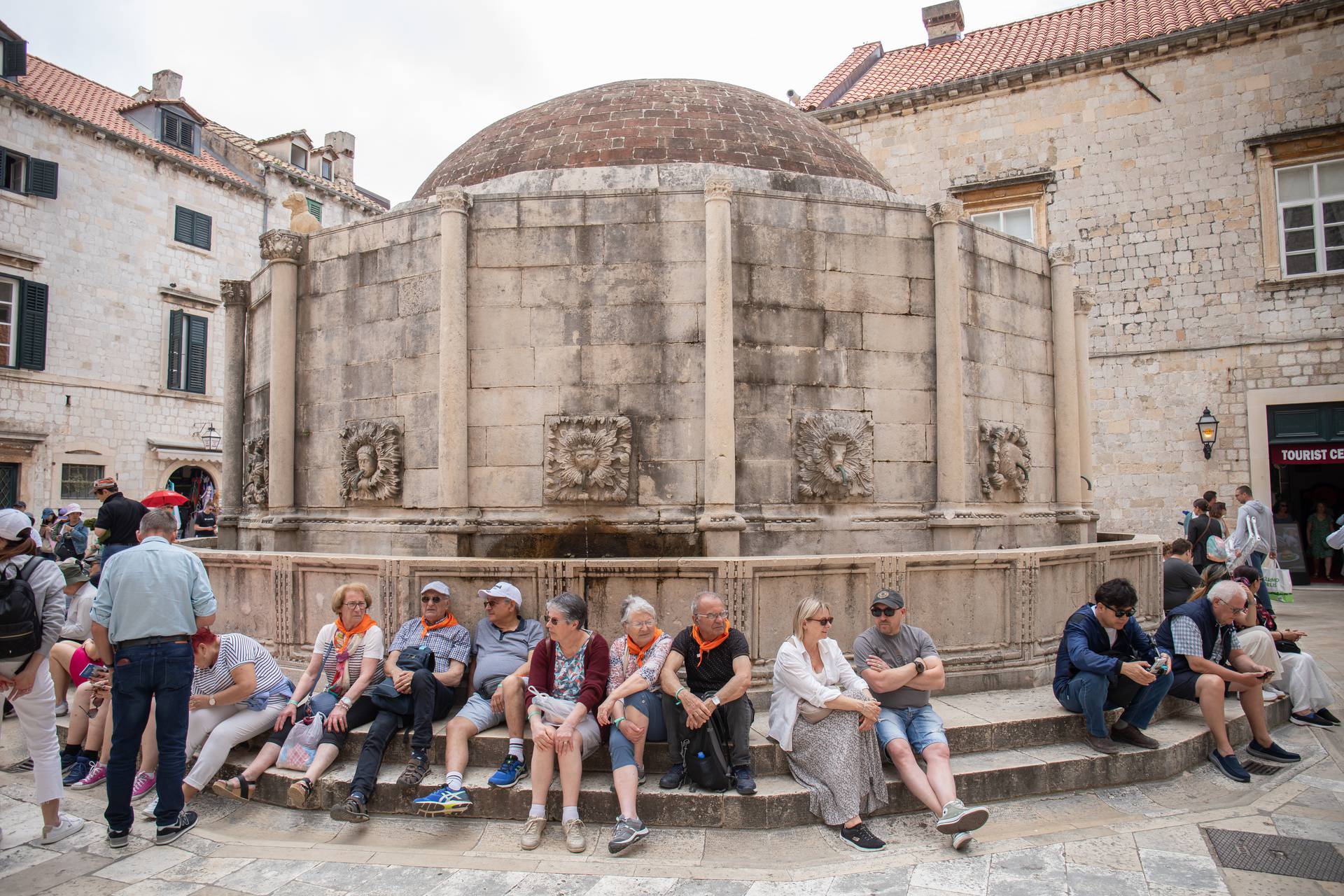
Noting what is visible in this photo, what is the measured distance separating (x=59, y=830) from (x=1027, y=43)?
26230 millimetres

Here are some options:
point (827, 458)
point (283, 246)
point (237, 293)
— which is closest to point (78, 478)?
point (237, 293)

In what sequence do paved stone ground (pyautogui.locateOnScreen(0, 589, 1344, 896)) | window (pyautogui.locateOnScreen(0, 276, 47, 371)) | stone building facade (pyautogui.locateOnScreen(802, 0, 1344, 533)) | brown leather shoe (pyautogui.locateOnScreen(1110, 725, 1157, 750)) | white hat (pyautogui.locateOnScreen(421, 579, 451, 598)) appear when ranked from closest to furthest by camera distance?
paved stone ground (pyautogui.locateOnScreen(0, 589, 1344, 896))
brown leather shoe (pyautogui.locateOnScreen(1110, 725, 1157, 750))
white hat (pyautogui.locateOnScreen(421, 579, 451, 598))
stone building facade (pyautogui.locateOnScreen(802, 0, 1344, 533))
window (pyautogui.locateOnScreen(0, 276, 47, 371))

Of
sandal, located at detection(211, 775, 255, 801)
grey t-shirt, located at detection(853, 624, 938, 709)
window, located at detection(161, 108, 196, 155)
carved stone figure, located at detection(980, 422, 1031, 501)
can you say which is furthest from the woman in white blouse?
window, located at detection(161, 108, 196, 155)

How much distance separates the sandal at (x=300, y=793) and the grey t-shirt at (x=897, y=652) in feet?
12.5

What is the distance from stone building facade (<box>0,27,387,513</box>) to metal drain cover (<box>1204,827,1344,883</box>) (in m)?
27.2

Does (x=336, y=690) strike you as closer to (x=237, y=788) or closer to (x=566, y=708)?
(x=237, y=788)

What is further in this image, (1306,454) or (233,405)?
(1306,454)

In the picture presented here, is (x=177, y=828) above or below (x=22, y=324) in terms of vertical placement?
below

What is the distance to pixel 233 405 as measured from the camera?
11562 millimetres

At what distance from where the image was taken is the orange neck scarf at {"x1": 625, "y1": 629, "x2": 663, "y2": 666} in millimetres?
6051

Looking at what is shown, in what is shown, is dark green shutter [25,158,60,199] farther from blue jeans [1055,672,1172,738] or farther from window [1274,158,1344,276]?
window [1274,158,1344,276]

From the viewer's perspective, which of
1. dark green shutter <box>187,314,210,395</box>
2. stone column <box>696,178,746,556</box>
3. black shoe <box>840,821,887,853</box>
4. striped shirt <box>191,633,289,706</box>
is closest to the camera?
black shoe <box>840,821,887,853</box>

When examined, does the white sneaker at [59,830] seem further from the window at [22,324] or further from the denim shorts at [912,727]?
the window at [22,324]

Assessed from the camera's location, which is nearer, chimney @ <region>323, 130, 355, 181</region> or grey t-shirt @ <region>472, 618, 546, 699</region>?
grey t-shirt @ <region>472, 618, 546, 699</region>
